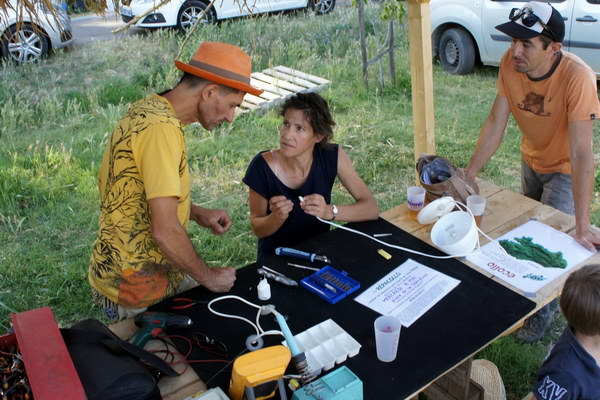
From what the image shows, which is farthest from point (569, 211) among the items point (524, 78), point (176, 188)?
point (176, 188)

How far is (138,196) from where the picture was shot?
2145mm

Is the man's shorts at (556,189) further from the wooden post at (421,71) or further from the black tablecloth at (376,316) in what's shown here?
the black tablecloth at (376,316)

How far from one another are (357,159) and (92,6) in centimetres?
306

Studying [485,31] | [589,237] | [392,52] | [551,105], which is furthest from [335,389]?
[485,31]

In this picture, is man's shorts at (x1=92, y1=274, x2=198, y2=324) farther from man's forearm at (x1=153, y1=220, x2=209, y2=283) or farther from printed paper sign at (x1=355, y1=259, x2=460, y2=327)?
printed paper sign at (x1=355, y1=259, x2=460, y2=327)

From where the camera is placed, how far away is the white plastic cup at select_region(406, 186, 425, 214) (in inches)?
110

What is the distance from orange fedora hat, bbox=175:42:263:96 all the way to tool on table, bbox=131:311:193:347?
0.95 m

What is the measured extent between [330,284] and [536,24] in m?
1.67

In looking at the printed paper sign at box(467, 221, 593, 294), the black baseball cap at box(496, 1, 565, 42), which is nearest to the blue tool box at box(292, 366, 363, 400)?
the printed paper sign at box(467, 221, 593, 294)

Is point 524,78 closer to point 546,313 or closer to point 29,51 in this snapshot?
point 546,313

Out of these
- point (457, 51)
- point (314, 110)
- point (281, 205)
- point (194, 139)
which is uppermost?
point (314, 110)

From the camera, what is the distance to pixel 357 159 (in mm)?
5500

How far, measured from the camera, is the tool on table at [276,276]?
2.25 metres

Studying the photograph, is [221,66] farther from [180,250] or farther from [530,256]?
[530,256]
